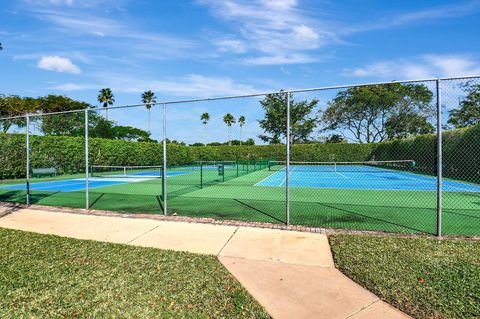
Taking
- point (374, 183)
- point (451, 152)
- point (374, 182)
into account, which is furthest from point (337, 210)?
point (451, 152)

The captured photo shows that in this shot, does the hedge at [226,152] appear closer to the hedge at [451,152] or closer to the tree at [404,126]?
the hedge at [451,152]

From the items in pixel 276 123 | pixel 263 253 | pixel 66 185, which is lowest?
pixel 66 185

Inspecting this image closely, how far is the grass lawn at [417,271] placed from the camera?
2961 mm

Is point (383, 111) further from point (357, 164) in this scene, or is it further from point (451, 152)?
point (451, 152)

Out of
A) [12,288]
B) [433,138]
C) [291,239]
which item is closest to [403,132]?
[433,138]

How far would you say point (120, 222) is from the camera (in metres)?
6.62

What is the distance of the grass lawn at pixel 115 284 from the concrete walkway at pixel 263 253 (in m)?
0.31

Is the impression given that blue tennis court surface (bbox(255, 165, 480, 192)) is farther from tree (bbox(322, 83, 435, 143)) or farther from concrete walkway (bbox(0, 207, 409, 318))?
concrete walkway (bbox(0, 207, 409, 318))

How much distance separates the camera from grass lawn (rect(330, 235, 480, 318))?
2961mm

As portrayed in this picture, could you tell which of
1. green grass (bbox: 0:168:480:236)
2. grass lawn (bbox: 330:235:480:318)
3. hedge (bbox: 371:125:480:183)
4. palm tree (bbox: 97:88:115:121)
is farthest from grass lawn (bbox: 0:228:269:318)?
palm tree (bbox: 97:88:115:121)

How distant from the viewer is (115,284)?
3.48 meters

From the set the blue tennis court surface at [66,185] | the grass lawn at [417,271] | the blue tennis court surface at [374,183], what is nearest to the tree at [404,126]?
the blue tennis court surface at [374,183]

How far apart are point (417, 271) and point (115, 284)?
12.1 feet

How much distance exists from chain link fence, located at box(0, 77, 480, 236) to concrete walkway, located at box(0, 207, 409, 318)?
101cm
